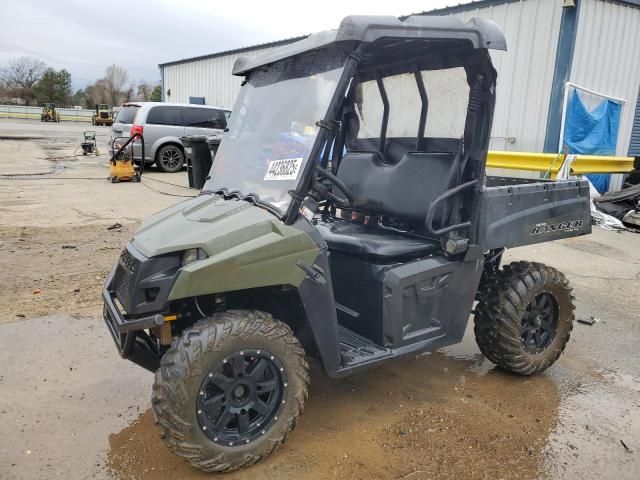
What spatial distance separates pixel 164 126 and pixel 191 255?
1310 cm

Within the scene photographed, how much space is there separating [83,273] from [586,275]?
6.00 meters

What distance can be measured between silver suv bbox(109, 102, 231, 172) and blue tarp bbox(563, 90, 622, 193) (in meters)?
8.54

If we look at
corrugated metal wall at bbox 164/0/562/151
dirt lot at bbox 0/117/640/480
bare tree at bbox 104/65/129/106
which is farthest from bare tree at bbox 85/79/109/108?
dirt lot at bbox 0/117/640/480

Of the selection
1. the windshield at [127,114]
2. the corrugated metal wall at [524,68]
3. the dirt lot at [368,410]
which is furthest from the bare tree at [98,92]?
the dirt lot at [368,410]

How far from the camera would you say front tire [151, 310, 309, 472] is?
249 centimetres

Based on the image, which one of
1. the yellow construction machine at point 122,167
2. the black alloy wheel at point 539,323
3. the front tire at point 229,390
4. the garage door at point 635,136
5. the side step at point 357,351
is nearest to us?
the front tire at point 229,390

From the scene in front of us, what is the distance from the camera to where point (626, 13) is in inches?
414

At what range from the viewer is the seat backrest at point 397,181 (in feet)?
11.8

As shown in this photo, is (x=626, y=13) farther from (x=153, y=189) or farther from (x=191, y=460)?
(x=191, y=460)

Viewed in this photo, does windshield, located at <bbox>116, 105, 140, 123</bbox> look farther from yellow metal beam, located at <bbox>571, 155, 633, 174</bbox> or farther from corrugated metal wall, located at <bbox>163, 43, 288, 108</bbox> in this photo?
yellow metal beam, located at <bbox>571, 155, 633, 174</bbox>

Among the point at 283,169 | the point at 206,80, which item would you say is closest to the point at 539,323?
the point at 283,169

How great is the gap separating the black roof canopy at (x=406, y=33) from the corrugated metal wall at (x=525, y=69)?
26.6 ft

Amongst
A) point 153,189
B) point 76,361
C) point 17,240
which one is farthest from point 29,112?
point 76,361

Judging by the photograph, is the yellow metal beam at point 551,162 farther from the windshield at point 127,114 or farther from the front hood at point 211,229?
the windshield at point 127,114
